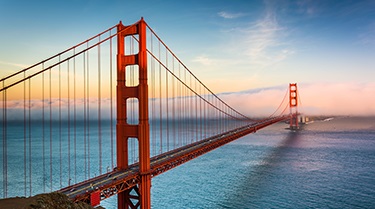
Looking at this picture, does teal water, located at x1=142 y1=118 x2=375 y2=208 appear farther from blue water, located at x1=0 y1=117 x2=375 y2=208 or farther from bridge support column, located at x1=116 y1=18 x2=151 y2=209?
bridge support column, located at x1=116 y1=18 x2=151 y2=209

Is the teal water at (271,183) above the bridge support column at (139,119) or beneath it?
beneath

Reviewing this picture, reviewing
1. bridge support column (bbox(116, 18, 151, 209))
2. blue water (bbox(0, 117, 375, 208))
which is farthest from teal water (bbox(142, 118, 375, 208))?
bridge support column (bbox(116, 18, 151, 209))

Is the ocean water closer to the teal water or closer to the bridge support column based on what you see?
the teal water

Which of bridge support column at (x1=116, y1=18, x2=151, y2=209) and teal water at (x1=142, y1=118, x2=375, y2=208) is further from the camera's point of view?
teal water at (x1=142, y1=118, x2=375, y2=208)

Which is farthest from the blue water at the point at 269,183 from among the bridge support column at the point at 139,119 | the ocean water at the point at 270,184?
the bridge support column at the point at 139,119

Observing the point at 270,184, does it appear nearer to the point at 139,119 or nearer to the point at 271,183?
the point at 271,183

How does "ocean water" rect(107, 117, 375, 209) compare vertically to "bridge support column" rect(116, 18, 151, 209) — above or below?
below

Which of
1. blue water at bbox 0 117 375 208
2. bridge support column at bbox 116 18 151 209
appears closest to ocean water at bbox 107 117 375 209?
blue water at bbox 0 117 375 208

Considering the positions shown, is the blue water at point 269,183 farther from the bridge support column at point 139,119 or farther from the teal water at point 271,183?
the bridge support column at point 139,119

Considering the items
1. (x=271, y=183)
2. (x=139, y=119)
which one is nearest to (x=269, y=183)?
(x=271, y=183)
